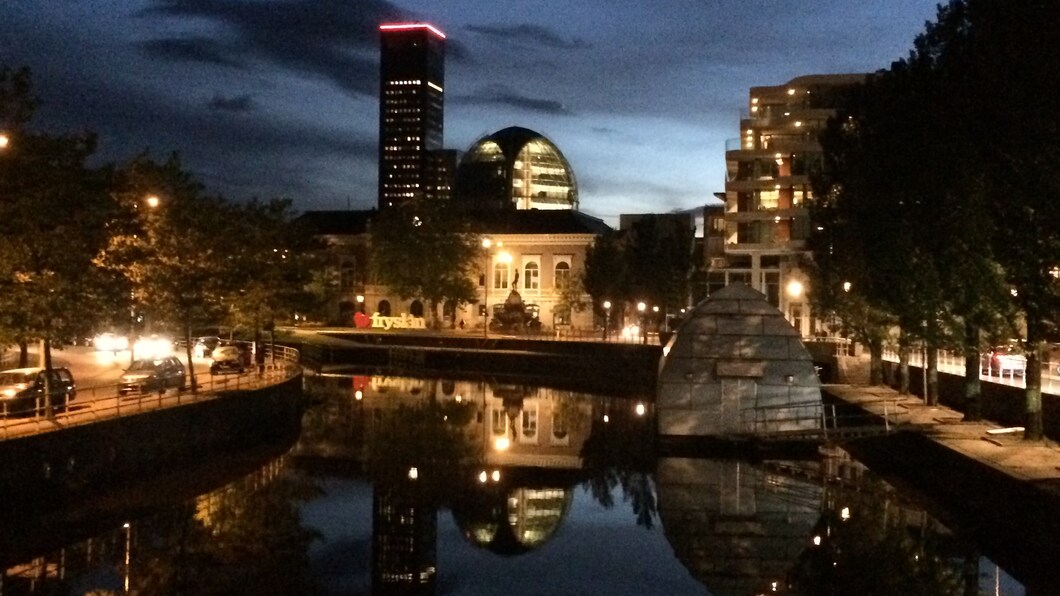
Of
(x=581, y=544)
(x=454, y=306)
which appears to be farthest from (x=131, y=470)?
(x=454, y=306)

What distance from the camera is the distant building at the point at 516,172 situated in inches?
5974

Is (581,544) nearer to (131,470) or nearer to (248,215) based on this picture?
(131,470)

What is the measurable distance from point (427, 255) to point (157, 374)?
58.6 meters

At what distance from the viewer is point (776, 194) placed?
294 feet

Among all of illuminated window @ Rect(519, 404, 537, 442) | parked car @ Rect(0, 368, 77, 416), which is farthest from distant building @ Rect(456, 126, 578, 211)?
parked car @ Rect(0, 368, 77, 416)

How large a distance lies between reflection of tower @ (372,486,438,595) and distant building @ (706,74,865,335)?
58.9 m

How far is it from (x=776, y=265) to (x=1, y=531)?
73314 mm

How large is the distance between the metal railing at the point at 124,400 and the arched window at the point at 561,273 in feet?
174

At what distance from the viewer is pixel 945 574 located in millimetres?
22906

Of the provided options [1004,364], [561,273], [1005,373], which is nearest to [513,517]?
[1005,373]

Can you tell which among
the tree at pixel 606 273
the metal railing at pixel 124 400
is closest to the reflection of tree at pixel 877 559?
the metal railing at pixel 124 400

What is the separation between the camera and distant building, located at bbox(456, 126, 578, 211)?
5974 inches

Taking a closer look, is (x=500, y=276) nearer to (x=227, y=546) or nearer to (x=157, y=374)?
(x=157, y=374)

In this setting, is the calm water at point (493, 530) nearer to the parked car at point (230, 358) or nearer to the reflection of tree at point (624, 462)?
the reflection of tree at point (624, 462)
